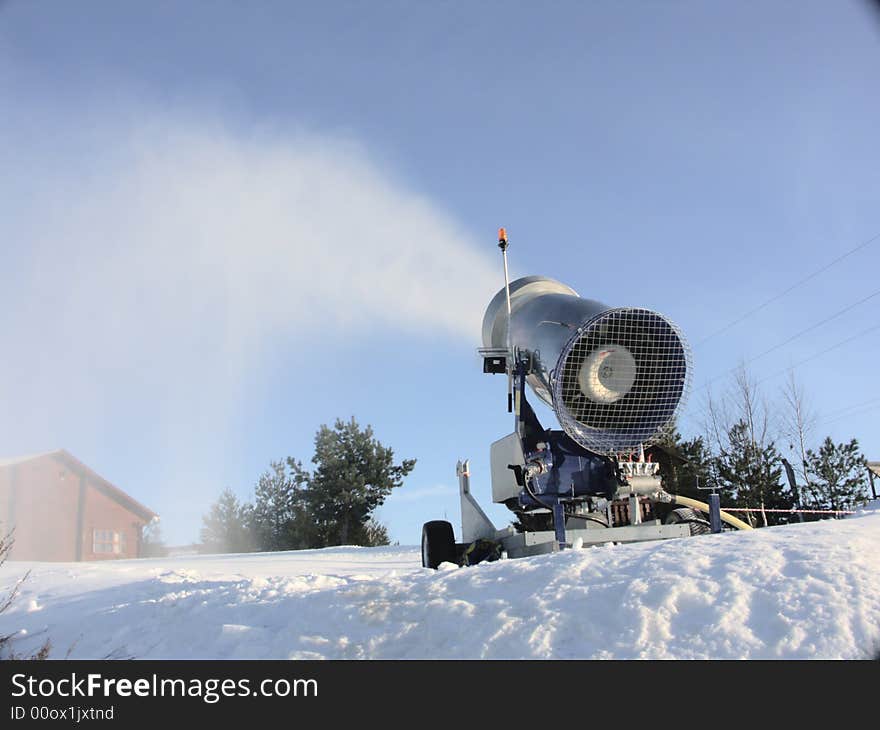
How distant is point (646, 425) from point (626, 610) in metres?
4.79

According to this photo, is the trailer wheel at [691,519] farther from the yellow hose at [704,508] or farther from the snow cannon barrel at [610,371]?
the snow cannon barrel at [610,371]

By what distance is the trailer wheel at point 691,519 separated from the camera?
377 inches

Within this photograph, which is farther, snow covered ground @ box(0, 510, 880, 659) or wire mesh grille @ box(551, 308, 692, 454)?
wire mesh grille @ box(551, 308, 692, 454)

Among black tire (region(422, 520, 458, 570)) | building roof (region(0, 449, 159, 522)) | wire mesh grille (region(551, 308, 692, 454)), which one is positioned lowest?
black tire (region(422, 520, 458, 570))

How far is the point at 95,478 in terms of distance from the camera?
136 feet

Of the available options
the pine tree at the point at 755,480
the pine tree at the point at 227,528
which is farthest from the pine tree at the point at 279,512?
the pine tree at the point at 755,480

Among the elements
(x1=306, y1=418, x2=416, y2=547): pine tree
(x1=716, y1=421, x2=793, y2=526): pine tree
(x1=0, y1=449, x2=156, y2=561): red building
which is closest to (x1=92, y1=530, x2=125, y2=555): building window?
(x1=0, y1=449, x2=156, y2=561): red building

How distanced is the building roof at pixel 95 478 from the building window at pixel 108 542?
1996 mm

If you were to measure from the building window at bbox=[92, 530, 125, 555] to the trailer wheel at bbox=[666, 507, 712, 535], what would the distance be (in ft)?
123

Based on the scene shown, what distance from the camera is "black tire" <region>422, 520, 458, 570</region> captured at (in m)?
10.5

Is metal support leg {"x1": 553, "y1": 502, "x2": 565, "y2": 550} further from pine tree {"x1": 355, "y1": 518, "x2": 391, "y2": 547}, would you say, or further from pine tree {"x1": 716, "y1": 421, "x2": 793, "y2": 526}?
pine tree {"x1": 355, "y1": 518, "x2": 391, "y2": 547}

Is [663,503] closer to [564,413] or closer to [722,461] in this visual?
[564,413]
